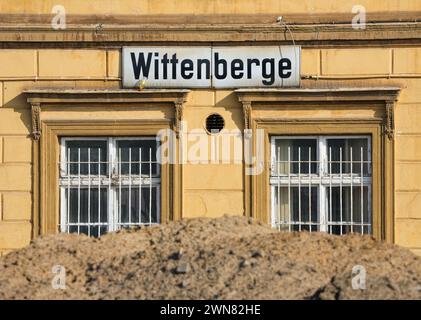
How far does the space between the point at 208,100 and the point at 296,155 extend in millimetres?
1399

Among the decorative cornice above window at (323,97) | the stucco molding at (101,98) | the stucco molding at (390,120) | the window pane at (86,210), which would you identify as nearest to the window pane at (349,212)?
the stucco molding at (390,120)

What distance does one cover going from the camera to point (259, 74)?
55.5ft

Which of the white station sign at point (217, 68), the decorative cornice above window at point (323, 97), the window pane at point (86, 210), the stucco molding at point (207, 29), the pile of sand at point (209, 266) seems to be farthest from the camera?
the window pane at point (86, 210)

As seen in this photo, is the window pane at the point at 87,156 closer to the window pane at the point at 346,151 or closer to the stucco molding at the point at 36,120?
the stucco molding at the point at 36,120

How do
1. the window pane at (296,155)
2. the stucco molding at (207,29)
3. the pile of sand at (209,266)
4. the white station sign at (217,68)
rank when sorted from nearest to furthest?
the pile of sand at (209,266) < the stucco molding at (207,29) < the white station sign at (217,68) < the window pane at (296,155)

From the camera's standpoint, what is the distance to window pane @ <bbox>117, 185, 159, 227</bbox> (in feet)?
56.1

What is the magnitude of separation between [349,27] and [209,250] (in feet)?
14.8

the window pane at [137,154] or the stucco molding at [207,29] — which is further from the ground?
the stucco molding at [207,29]

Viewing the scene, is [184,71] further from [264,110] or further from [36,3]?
[36,3]

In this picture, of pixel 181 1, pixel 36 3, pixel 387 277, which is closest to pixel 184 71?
pixel 181 1

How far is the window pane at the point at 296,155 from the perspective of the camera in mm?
17016

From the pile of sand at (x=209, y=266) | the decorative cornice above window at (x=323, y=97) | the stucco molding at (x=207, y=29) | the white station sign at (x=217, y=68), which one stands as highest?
the stucco molding at (x=207, y=29)
